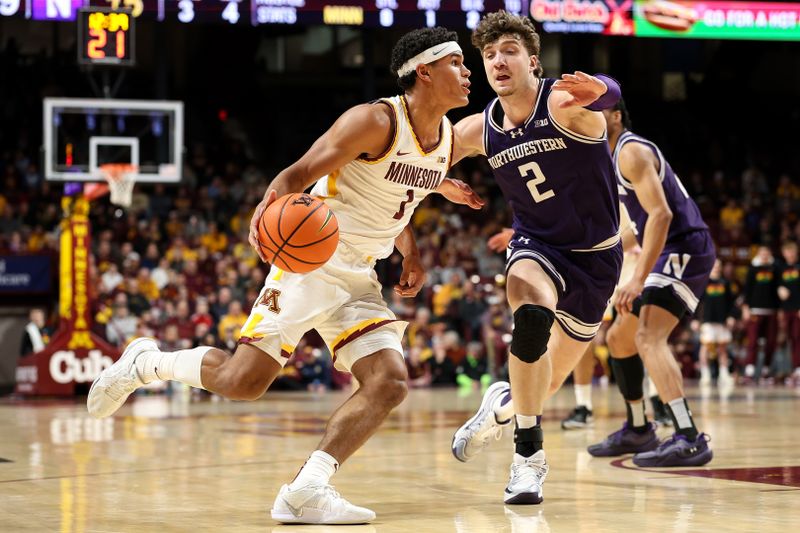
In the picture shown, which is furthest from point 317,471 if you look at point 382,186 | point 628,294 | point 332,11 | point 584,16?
point 584,16

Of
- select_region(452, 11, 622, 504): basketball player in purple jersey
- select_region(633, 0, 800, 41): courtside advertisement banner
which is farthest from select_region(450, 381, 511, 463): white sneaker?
select_region(633, 0, 800, 41): courtside advertisement banner

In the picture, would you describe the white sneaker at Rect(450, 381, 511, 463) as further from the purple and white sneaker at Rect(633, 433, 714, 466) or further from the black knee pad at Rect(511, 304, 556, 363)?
the purple and white sneaker at Rect(633, 433, 714, 466)

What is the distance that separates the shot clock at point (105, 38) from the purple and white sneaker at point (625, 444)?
8.07m

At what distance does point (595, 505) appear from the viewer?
4949 millimetres

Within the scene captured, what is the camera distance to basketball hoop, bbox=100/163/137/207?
13805 mm

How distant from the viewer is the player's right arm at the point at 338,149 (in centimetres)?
456

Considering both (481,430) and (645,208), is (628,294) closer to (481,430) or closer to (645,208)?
(645,208)

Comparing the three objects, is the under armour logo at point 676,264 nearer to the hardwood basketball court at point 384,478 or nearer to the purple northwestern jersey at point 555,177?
the hardwood basketball court at point 384,478

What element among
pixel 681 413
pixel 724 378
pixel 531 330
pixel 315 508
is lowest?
pixel 724 378

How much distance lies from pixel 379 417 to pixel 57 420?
19.1 feet

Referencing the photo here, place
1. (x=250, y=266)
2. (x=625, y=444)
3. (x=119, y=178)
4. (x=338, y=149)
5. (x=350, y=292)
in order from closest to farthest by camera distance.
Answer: (x=338, y=149)
(x=350, y=292)
(x=625, y=444)
(x=119, y=178)
(x=250, y=266)

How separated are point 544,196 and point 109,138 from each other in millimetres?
9366

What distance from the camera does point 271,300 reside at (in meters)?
4.92

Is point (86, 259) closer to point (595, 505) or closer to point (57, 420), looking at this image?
point (57, 420)
